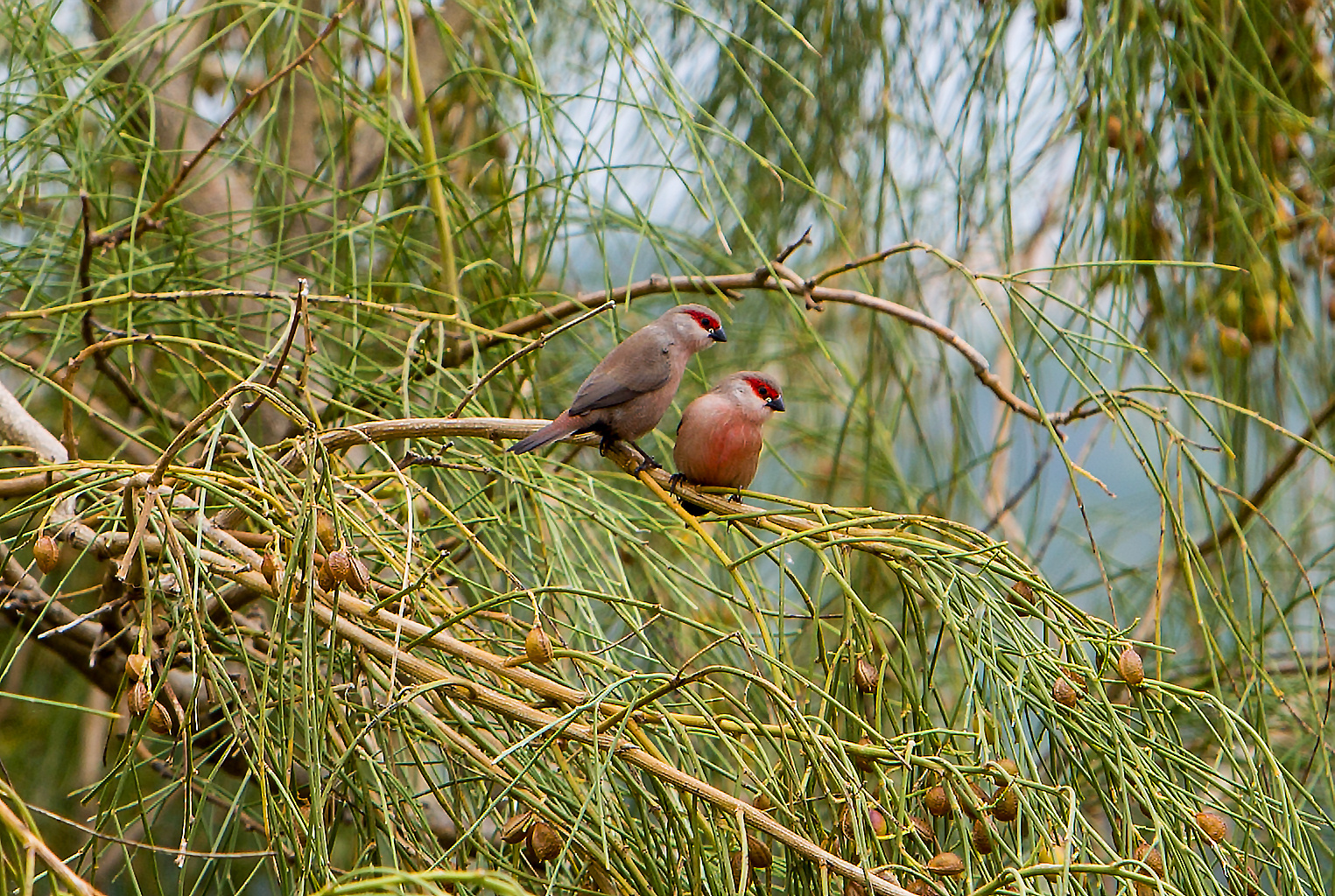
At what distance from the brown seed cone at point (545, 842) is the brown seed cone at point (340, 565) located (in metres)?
0.34

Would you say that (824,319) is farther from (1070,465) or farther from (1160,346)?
(1070,465)

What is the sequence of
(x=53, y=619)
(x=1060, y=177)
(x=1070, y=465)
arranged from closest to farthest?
(x=1070, y=465)
(x=53, y=619)
(x=1060, y=177)

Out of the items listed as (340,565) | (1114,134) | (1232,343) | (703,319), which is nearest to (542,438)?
(340,565)

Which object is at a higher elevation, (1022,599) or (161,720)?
(1022,599)

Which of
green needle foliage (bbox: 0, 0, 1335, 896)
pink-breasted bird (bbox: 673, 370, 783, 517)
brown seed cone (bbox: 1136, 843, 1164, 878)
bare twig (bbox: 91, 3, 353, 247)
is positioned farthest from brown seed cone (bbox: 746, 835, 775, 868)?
bare twig (bbox: 91, 3, 353, 247)

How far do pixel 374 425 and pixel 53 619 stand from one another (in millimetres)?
822

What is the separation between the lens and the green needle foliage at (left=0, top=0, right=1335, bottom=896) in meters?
1.26

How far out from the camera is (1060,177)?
377cm

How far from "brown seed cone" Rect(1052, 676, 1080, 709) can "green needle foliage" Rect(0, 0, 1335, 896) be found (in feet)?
0.07

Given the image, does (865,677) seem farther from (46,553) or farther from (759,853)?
(46,553)

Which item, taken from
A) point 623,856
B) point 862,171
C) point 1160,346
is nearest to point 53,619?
point 623,856

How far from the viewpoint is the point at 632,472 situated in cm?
201

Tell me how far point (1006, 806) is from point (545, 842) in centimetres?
50

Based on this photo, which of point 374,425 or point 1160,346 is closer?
point 374,425
